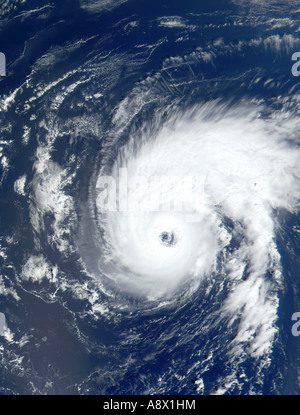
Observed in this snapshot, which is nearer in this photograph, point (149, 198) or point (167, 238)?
point (167, 238)

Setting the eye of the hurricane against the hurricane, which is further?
the eye of the hurricane

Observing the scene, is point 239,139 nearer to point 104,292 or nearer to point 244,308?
point 244,308

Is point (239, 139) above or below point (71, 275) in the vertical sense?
above

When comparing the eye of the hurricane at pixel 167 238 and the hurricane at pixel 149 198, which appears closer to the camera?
the hurricane at pixel 149 198

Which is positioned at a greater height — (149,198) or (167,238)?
(149,198)

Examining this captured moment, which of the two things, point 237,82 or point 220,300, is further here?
point 237,82

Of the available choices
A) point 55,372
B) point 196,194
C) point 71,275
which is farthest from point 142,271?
point 55,372

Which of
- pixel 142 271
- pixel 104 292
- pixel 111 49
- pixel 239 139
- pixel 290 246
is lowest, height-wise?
pixel 104 292
